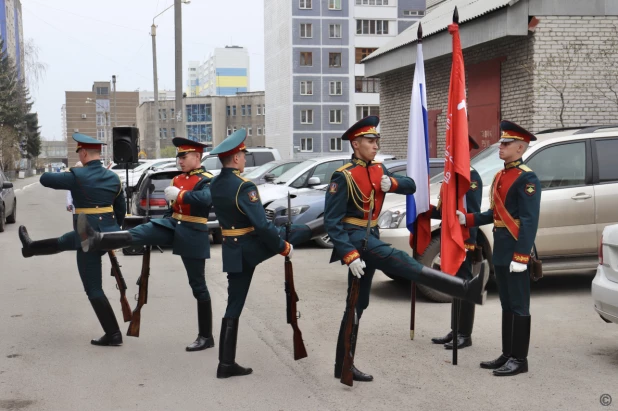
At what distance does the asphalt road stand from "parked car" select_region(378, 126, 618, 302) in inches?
22.0

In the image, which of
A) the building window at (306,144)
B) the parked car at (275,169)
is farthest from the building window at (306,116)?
the parked car at (275,169)

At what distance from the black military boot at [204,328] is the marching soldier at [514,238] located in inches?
98.6

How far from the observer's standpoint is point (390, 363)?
6.38 meters

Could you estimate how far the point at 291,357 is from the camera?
21.8 ft

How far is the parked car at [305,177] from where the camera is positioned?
15.2 m

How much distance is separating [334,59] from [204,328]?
67.6 m

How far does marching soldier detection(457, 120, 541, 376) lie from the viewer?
5.90 meters

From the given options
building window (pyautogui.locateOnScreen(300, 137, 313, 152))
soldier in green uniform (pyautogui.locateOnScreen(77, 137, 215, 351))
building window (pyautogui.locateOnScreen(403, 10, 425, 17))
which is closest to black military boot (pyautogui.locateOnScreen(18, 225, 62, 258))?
soldier in green uniform (pyautogui.locateOnScreen(77, 137, 215, 351))

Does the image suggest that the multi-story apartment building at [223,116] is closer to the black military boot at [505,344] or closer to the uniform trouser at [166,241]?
the uniform trouser at [166,241]

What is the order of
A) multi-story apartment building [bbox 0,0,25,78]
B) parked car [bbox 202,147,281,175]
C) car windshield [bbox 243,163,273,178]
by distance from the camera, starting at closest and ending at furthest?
car windshield [bbox 243,163,273,178]
parked car [bbox 202,147,281,175]
multi-story apartment building [bbox 0,0,25,78]

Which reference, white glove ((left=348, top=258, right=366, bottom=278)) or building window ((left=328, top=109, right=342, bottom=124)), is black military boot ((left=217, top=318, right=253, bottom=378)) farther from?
building window ((left=328, top=109, right=342, bottom=124))

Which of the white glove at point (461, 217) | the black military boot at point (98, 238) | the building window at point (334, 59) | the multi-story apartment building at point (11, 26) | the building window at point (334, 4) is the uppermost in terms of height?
the multi-story apartment building at point (11, 26)

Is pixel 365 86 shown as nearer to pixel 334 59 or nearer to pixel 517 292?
pixel 334 59

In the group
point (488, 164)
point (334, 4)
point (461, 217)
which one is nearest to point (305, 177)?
point (488, 164)
